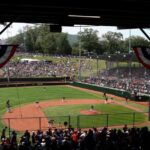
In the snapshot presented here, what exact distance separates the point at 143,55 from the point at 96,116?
63.2ft

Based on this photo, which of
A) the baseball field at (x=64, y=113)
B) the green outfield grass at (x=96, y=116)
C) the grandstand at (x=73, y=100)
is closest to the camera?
the grandstand at (x=73, y=100)

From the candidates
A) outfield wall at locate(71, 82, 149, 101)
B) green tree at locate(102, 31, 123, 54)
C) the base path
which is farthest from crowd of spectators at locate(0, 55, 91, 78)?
green tree at locate(102, 31, 123, 54)

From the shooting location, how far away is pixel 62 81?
70625 mm

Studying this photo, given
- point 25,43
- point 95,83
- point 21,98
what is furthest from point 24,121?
point 25,43

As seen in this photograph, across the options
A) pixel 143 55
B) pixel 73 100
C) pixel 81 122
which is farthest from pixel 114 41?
pixel 143 55

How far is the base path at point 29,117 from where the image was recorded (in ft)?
91.8

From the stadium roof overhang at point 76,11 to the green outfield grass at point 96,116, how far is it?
11.4 metres

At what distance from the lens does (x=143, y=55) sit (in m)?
14.0

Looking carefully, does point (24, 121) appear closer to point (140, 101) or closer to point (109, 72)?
point (140, 101)

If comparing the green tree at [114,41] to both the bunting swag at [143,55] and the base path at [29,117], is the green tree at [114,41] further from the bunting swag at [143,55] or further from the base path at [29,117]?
the bunting swag at [143,55]

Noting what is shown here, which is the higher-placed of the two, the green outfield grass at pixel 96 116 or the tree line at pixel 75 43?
the tree line at pixel 75 43

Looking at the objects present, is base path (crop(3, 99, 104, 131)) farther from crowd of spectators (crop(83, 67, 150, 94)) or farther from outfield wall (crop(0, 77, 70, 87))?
outfield wall (crop(0, 77, 70, 87))

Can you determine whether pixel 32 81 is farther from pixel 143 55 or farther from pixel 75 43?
pixel 75 43

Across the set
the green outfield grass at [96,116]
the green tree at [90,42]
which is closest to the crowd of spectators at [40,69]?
the green outfield grass at [96,116]
